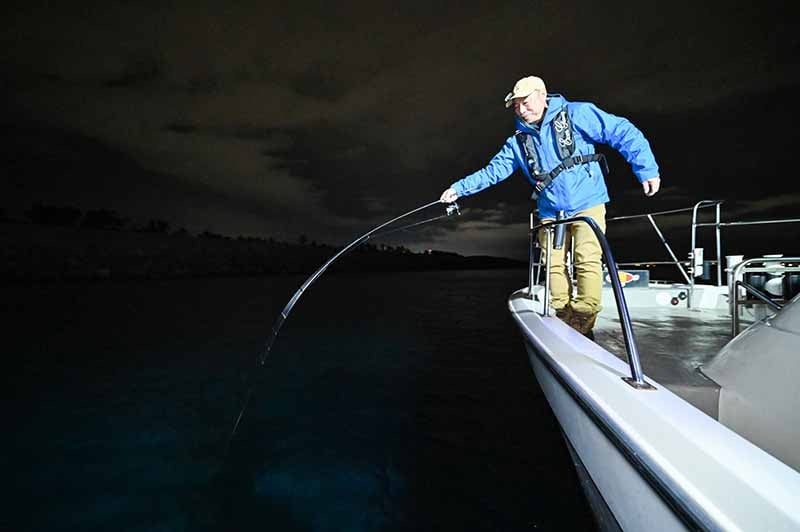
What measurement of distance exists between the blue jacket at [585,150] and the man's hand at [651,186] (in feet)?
0.09

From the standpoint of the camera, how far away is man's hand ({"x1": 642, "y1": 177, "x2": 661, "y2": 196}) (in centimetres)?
271

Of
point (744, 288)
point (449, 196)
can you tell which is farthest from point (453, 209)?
point (744, 288)

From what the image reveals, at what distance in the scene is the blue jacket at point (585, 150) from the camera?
2.74 m

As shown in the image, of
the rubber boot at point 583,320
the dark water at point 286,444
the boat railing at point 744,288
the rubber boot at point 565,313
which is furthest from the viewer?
the rubber boot at point 565,313

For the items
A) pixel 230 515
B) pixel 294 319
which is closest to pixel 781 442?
pixel 230 515

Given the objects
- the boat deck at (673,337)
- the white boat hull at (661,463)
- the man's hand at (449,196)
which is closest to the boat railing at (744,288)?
the boat deck at (673,337)

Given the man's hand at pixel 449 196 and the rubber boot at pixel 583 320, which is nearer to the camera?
the rubber boot at pixel 583 320

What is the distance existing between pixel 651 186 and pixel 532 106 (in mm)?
1019

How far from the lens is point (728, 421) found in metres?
1.56

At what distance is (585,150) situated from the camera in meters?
2.96

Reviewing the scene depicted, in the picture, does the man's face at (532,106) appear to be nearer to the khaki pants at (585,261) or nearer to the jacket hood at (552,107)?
the jacket hood at (552,107)

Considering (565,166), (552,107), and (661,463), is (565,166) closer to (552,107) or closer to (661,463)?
(552,107)

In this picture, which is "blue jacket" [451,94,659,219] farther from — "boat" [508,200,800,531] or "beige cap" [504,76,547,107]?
"boat" [508,200,800,531]

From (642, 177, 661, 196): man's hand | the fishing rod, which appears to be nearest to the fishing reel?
the fishing rod
